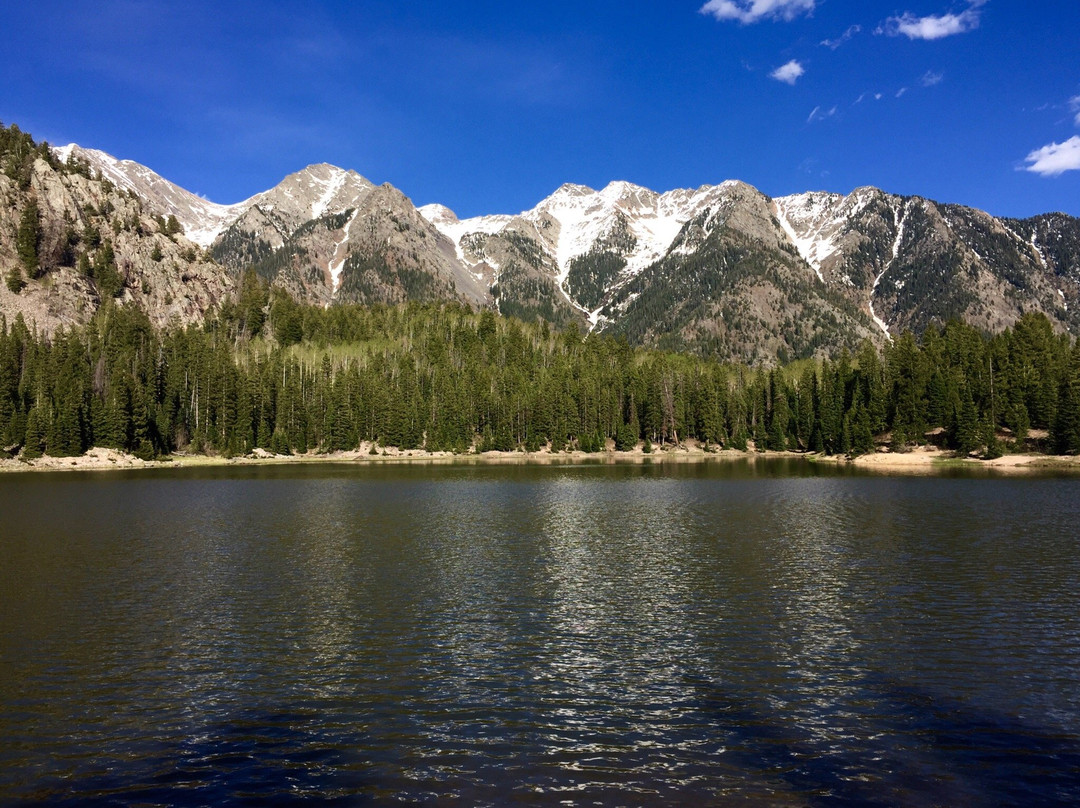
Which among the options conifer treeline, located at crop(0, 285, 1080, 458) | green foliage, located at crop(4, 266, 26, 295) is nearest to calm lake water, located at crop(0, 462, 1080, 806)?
conifer treeline, located at crop(0, 285, 1080, 458)

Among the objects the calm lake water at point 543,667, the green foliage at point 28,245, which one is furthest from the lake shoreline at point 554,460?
the green foliage at point 28,245

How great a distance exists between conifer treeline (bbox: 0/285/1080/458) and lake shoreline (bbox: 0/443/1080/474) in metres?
3.00

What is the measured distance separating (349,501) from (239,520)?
15.5 metres

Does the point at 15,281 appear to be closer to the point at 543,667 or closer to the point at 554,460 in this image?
the point at 554,460

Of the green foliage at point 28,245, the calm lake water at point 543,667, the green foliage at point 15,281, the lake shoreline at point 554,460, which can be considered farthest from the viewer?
the green foliage at point 28,245

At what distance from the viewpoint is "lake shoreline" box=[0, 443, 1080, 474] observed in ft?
407

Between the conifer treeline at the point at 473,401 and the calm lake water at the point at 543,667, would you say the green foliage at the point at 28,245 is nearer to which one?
the conifer treeline at the point at 473,401

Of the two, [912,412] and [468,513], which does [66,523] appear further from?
[912,412]

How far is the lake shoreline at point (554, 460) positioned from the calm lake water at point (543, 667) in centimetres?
8731

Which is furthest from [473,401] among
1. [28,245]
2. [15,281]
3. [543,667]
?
[543,667]

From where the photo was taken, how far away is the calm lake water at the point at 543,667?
15070mm

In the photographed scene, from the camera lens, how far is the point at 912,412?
477 feet

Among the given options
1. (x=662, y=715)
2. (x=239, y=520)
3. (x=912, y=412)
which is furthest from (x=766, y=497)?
(x=912, y=412)

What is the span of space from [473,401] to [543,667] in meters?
168
